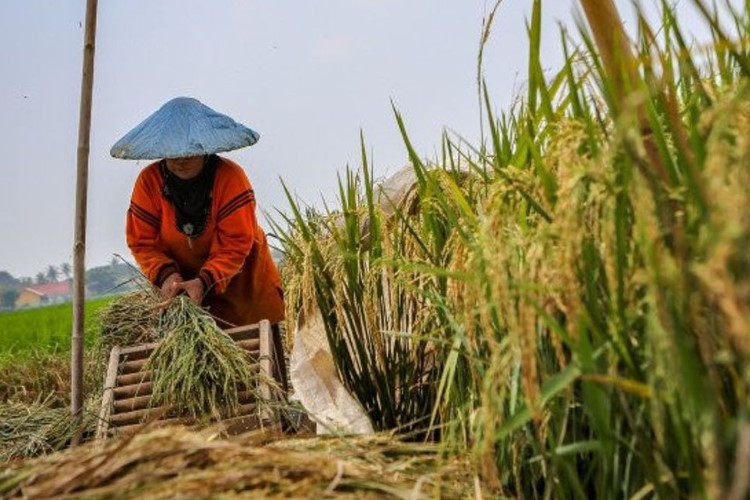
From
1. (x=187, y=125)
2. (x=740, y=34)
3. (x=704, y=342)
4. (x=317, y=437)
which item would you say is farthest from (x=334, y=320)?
(x=187, y=125)

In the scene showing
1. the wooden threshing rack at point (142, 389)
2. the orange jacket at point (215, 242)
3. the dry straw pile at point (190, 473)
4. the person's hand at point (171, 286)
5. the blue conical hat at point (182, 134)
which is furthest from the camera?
the orange jacket at point (215, 242)

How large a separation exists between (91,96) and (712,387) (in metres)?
3.60

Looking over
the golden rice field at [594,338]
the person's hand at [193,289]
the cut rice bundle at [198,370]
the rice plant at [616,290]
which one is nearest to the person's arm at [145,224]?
the person's hand at [193,289]

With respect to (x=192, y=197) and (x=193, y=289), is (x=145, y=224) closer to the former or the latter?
(x=192, y=197)

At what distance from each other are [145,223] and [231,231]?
42 cm

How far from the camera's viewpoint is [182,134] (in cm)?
498

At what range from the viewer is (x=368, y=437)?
6.73 feet

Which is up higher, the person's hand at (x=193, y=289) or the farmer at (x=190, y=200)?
the farmer at (x=190, y=200)

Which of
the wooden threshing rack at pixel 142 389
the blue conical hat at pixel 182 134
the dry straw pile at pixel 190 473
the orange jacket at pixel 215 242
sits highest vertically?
the blue conical hat at pixel 182 134

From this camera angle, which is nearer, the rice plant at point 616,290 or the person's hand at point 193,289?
the rice plant at point 616,290

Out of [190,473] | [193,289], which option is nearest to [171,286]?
[193,289]

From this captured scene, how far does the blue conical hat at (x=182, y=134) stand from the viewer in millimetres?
4902

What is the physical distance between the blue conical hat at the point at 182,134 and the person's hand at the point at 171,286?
1.71 ft

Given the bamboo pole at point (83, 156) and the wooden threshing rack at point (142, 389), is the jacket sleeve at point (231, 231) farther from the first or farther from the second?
the bamboo pole at point (83, 156)
